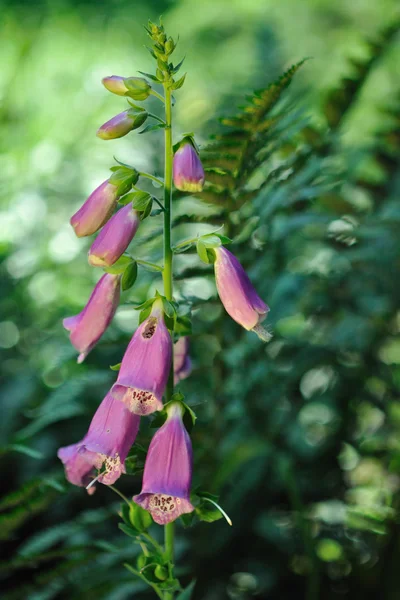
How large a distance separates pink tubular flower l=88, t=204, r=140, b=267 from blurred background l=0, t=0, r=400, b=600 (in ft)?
0.77

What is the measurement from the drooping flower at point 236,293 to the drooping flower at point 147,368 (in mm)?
73

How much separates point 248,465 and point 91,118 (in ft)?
3.69

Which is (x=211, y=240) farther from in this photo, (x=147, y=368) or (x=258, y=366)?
(x=258, y=366)

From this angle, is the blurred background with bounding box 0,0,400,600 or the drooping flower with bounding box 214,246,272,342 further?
the blurred background with bounding box 0,0,400,600

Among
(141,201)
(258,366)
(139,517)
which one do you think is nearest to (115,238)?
(141,201)

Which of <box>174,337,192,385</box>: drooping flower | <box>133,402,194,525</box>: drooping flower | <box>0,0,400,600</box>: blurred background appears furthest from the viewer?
<box>0,0,400,600</box>: blurred background

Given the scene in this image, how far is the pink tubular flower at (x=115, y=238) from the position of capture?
0.72 metres

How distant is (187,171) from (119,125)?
0.33 ft

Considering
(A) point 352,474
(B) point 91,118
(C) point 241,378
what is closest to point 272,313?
(C) point 241,378

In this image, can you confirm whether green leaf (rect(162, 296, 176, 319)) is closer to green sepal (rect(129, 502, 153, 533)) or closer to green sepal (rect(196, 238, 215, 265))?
green sepal (rect(196, 238, 215, 265))

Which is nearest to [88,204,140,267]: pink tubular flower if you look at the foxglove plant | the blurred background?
the foxglove plant

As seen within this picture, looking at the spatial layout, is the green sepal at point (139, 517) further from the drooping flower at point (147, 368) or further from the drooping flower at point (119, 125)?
the drooping flower at point (119, 125)

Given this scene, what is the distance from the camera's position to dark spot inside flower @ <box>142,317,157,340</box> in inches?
28.1

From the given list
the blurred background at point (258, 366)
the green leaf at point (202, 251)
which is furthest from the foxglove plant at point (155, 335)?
the blurred background at point (258, 366)
